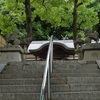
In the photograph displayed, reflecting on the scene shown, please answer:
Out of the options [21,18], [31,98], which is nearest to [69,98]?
[31,98]

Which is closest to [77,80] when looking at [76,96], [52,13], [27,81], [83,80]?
[83,80]

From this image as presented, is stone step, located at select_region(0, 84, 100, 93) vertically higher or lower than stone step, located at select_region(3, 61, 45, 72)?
higher

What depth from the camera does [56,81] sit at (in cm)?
582

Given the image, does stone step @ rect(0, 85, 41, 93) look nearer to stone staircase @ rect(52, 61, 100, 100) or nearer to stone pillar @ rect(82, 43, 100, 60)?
stone staircase @ rect(52, 61, 100, 100)

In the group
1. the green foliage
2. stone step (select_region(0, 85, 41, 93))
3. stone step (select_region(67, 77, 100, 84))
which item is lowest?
the green foliage

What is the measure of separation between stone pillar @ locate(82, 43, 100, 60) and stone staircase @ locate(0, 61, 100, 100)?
1.49m

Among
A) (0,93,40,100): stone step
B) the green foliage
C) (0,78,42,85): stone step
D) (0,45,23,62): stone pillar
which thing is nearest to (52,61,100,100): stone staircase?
(0,93,40,100): stone step

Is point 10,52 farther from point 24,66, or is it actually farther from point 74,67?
point 74,67

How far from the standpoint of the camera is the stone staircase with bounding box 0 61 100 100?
505cm

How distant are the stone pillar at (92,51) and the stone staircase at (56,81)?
58.7 inches

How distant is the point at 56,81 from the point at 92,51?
3.18m

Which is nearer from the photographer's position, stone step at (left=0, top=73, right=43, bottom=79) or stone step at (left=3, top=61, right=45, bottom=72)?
stone step at (left=0, top=73, right=43, bottom=79)

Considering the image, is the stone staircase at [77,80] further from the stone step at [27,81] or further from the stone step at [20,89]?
the stone step at [20,89]

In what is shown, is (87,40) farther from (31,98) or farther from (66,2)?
(66,2)
